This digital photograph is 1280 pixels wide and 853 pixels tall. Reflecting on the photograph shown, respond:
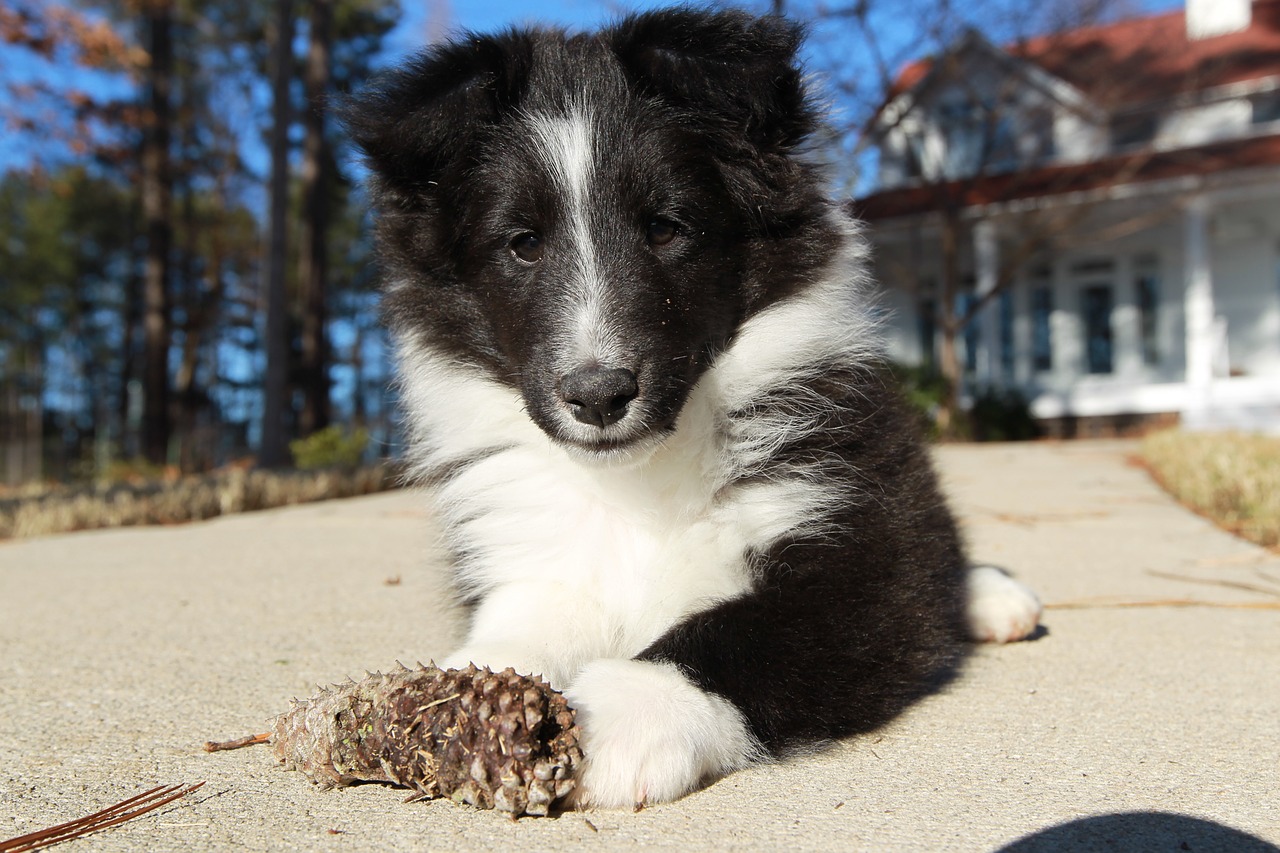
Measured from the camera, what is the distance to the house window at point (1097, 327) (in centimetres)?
2121

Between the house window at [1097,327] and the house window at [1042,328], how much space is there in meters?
0.70

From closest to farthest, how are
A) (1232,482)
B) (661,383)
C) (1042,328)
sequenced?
(661,383) < (1232,482) < (1042,328)

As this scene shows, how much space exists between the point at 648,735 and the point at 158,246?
17.4 m

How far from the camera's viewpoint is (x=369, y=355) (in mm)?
42781

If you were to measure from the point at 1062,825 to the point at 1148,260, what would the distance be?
22236 millimetres

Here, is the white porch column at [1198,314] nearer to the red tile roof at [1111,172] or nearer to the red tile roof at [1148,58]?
the red tile roof at [1111,172]

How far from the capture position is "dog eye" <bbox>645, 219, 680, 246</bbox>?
256cm

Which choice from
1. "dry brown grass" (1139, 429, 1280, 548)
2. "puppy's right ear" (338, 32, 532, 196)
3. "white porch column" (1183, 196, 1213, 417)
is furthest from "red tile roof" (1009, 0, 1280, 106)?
"puppy's right ear" (338, 32, 532, 196)

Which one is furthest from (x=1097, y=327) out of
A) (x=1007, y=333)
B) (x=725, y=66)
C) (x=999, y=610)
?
(x=725, y=66)

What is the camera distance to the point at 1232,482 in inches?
222

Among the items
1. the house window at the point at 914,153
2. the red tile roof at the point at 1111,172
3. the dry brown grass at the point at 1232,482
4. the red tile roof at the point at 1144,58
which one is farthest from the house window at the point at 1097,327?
the dry brown grass at the point at 1232,482

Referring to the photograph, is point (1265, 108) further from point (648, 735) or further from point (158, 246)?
point (648, 735)

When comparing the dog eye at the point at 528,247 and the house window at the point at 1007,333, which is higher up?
the house window at the point at 1007,333

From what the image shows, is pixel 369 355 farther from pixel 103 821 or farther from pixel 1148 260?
pixel 103 821
